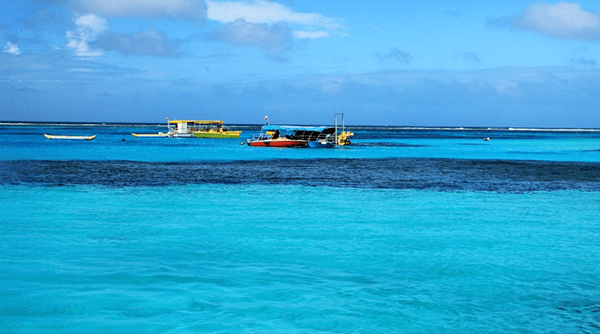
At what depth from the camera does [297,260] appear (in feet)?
40.0

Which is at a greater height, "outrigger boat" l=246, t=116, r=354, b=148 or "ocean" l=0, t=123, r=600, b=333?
"outrigger boat" l=246, t=116, r=354, b=148

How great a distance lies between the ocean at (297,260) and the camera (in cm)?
873

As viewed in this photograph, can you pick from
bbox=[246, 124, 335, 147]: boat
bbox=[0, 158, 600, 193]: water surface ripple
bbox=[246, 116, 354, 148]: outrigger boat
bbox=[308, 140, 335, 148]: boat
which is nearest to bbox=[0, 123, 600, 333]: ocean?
bbox=[0, 158, 600, 193]: water surface ripple

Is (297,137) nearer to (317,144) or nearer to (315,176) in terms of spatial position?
(317,144)

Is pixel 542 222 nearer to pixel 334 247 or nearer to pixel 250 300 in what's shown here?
pixel 334 247

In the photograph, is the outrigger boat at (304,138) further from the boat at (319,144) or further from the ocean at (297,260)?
the ocean at (297,260)

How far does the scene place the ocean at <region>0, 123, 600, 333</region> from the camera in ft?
28.6

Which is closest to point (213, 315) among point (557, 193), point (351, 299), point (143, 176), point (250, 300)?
point (250, 300)

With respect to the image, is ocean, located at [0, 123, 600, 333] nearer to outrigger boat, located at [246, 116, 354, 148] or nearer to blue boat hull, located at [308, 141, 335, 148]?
blue boat hull, located at [308, 141, 335, 148]

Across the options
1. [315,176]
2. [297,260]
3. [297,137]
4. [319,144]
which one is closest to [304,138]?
[297,137]

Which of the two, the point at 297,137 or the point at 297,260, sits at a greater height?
the point at 297,137

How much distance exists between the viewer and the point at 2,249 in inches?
505

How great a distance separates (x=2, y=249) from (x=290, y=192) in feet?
41.5

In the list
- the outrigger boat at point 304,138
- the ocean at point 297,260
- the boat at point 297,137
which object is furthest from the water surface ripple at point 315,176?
the boat at point 297,137
